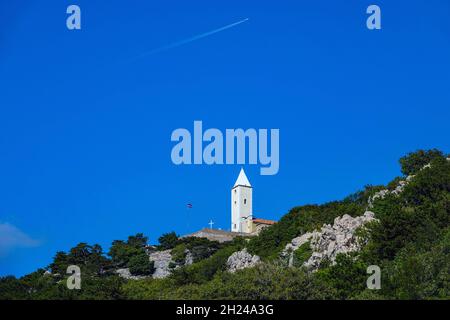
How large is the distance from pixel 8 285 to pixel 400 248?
31.1 m

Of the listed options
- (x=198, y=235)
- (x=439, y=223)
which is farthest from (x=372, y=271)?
(x=198, y=235)

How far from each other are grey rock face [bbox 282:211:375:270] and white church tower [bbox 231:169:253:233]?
2796 inches

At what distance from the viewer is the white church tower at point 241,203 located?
132 meters

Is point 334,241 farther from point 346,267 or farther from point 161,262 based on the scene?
point 161,262

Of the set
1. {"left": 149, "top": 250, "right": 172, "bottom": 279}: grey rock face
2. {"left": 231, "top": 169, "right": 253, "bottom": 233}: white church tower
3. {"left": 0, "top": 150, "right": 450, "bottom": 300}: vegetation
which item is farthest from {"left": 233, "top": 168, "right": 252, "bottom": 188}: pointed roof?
{"left": 0, "top": 150, "right": 450, "bottom": 300}: vegetation

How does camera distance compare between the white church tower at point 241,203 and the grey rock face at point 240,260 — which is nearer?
the grey rock face at point 240,260

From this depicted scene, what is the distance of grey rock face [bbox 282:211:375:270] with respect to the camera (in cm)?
5059

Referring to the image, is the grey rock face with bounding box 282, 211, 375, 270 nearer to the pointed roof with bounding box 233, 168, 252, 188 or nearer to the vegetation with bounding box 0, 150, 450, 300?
the vegetation with bounding box 0, 150, 450, 300

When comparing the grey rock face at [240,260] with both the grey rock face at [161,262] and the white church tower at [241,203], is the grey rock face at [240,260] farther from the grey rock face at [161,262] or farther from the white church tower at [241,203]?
the white church tower at [241,203]

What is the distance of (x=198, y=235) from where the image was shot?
356 ft

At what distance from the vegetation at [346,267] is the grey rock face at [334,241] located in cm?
85

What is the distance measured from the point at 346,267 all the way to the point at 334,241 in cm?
857

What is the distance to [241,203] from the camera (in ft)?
441

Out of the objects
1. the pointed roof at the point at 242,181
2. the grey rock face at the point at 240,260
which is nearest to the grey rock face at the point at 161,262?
the grey rock face at the point at 240,260
